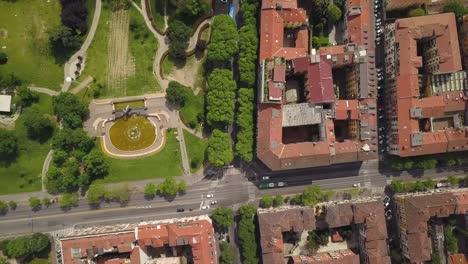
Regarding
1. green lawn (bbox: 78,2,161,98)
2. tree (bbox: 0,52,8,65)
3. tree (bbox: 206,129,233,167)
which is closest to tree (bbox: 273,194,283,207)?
tree (bbox: 206,129,233,167)

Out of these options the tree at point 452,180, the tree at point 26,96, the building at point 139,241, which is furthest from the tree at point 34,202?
the tree at point 452,180

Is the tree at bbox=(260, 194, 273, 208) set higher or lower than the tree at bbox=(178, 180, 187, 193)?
lower

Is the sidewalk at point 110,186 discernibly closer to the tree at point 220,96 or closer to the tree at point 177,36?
the tree at point 220,96

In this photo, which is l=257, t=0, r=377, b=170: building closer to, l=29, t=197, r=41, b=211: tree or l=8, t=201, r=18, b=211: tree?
l=29, t=197, r=41, b=211: tree

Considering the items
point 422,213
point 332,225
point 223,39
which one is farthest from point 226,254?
point 223,39

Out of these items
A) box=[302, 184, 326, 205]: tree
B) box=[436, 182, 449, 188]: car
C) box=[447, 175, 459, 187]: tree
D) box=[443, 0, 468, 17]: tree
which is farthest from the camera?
box=[436, 182, 449, 188]: car

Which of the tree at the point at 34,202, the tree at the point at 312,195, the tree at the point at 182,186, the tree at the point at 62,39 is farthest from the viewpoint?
the tree at the point at 312,195
